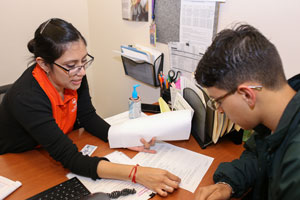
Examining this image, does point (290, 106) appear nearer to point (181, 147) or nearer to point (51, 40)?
point (181, 147)

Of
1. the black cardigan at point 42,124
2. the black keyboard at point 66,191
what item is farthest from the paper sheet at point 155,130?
the black keyboard at point 66,191

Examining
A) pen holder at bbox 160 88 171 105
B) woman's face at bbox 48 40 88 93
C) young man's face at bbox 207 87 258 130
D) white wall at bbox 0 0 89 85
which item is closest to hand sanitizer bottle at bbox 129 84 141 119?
pen holder at bbox 160 88 171 105

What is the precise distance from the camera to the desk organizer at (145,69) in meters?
1.40

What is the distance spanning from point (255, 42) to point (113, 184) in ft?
1.93

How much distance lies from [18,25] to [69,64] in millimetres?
976

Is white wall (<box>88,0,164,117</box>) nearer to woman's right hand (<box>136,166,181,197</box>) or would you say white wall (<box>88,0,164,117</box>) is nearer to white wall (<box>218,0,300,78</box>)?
white wall (<box>218,0,300,78</box>)

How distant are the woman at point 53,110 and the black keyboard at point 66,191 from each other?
5 centimetres

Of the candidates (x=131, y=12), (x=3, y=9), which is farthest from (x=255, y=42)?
(x=3, y=9)

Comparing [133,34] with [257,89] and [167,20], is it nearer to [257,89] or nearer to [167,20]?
[167,20]

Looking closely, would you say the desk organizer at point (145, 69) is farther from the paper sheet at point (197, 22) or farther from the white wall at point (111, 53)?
the paper sheet at point (197, 22)

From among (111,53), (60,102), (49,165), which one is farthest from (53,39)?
(111,53)

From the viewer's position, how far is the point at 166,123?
934 millimetres

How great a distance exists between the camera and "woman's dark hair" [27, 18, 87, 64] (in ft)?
2.86

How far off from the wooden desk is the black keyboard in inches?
1.3
